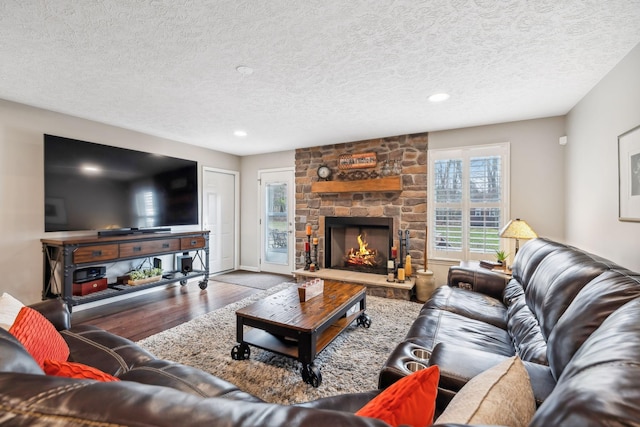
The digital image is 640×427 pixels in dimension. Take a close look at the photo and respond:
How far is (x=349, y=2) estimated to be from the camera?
1.52m

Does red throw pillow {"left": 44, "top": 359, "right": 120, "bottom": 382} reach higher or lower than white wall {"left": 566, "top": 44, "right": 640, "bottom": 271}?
lower

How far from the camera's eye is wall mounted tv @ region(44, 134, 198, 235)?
3102 mm

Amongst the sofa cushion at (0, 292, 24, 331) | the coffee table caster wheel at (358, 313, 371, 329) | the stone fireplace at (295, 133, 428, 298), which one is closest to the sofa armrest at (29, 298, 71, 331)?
the sofa cushion at (0, 292, 24, 331)

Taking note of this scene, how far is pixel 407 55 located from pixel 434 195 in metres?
2.38

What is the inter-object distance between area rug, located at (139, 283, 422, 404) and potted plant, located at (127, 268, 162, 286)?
3.52ft

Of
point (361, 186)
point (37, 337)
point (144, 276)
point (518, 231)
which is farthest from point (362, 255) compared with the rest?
point (37, 337)

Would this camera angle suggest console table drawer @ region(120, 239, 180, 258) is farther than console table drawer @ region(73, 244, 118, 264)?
Yes

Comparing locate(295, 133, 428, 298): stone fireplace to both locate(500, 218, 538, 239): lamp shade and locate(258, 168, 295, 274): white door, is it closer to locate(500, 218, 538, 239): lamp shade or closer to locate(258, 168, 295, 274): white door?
locate(258, 168, 295, 274): white door

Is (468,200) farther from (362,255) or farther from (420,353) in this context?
(420,353)

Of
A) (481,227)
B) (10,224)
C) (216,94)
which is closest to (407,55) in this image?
(216,94)

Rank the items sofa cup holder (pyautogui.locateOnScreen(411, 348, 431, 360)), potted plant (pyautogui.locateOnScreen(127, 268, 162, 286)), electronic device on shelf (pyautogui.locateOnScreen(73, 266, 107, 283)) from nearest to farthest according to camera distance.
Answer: sofa cup holder (pyautogui.locateOnScreen(411, 348, 431, 360))
electronic device on shelf (pyautogui.locateOnScreen(73, 266, 107, 283))
potted plant (pyautogui.locateOnScreen(127, 268, 162, 286))

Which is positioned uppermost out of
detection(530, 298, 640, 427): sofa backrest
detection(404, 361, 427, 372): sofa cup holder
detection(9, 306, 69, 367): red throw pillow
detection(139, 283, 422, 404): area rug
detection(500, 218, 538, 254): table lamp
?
detection(500, 218, 538, 254): table lamp

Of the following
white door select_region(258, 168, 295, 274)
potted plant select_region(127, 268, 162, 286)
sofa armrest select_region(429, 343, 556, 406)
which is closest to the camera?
sofa armrest select_region(429, 343, 556, 406)

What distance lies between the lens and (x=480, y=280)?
267cm
